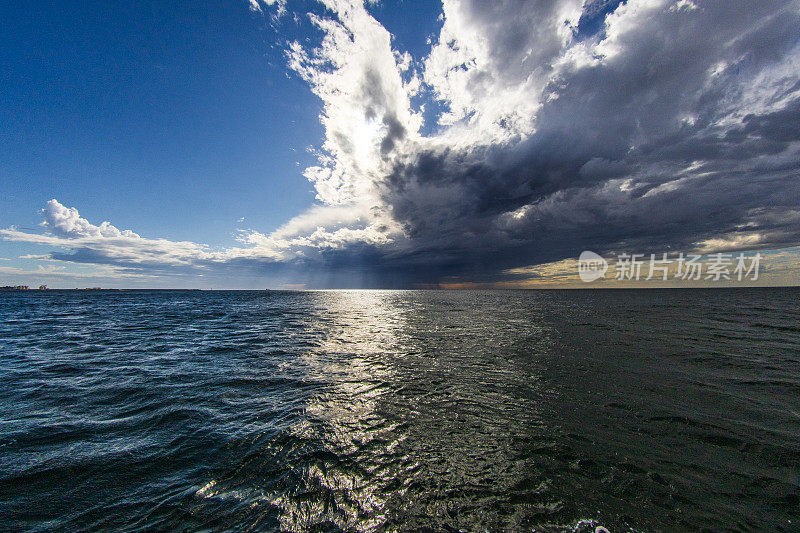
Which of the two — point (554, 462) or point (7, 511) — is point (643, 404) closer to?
point (554, 462)

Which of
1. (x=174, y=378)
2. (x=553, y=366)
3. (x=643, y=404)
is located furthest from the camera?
(x=553, y=366)

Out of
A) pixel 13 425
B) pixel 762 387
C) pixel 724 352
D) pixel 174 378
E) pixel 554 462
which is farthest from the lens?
pixel 724 352

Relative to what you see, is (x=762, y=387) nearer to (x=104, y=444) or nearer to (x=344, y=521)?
(x=344, y=521)

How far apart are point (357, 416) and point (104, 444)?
22.4ft

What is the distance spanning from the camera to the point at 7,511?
520 cm

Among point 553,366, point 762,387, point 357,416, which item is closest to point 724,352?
point 762,387

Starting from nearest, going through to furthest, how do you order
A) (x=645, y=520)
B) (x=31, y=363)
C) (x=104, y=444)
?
(x=645, y=520), (x=104, y=444), (x=31, y=363)

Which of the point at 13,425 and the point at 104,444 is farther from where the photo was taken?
the point at 13,425

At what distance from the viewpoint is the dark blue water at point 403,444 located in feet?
16.9

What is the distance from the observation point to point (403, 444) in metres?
7.37

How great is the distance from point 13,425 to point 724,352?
109 ft

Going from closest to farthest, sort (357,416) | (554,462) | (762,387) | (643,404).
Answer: (554,462)
(357,416)
(643,404)
(762,387)

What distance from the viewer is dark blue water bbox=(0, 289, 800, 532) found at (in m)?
5.16

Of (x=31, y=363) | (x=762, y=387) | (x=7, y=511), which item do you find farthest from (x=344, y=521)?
(x=31, y=363)
